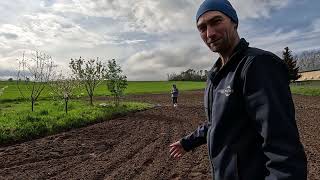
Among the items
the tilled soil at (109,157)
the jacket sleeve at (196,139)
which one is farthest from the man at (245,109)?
the tilled soil at (109,157)

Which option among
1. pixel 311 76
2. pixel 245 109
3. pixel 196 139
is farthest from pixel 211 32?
pixel 311 76

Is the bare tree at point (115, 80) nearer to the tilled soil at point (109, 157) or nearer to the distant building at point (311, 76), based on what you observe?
the tilled soil at point (109, 157)

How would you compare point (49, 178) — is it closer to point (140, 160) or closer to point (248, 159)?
point (140, 160)

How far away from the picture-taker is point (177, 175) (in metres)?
8.23

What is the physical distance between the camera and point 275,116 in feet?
6.22

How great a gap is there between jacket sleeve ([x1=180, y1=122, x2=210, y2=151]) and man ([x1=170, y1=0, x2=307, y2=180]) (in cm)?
50

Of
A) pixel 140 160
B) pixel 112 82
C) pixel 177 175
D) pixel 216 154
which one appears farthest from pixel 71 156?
pixel 112 82

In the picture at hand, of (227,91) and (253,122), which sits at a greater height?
(227,91)

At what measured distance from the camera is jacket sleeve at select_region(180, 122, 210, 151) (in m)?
2.95

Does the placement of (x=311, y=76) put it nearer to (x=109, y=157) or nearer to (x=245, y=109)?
(x=109, y=157)

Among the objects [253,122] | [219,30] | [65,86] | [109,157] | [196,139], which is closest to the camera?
[253,122]

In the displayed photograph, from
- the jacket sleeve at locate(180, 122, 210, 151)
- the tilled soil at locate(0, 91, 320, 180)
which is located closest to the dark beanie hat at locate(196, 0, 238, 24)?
the jacket sleeve at locate(180, 122, 210, 151)

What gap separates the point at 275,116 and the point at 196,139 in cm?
121

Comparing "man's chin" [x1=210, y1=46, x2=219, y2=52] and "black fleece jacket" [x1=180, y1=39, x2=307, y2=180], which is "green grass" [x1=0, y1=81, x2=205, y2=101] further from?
"black fleece jacket" [x1=180, y1=39, x2=307, y2=180]
